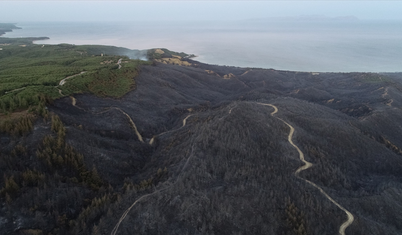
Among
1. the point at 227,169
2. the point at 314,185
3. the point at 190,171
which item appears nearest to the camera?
the point at 190,171

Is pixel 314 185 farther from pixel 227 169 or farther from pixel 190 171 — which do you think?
pixel 190 171

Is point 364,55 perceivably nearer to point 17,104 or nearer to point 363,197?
point 363,197

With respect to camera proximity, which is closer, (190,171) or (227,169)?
(190,171)

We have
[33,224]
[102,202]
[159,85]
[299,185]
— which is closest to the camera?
[33,224]

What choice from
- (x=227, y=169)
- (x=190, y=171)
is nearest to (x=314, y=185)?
(x=227, y=169)

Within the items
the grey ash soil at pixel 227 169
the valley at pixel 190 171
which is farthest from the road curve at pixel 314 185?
→ the grey ash soil at pixel 227 169

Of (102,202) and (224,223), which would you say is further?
(102,202)

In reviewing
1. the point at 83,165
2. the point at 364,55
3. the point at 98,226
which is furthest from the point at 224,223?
the point at 364,55

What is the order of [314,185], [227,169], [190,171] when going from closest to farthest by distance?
1. [190,171]
2. [314,185]
3. [227,169]

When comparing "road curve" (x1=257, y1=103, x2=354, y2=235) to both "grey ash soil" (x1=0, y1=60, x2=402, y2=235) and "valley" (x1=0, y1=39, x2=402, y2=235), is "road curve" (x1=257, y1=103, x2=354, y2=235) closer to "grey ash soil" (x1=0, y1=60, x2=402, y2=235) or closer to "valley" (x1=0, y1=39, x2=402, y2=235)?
"valley" (x1=0, y1=39, x2=402, y2=235)

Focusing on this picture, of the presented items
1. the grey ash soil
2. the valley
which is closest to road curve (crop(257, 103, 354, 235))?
the valley
